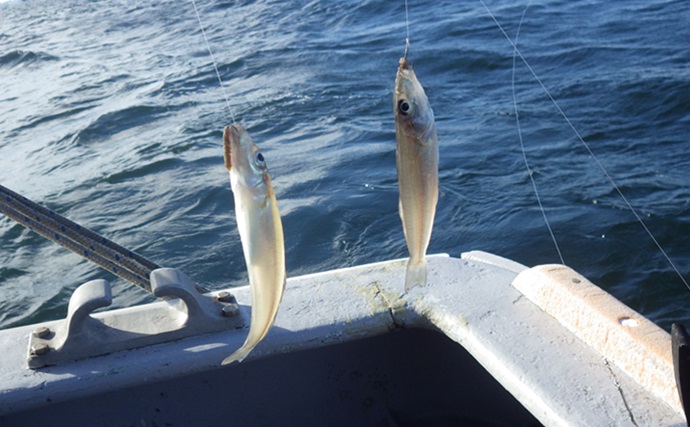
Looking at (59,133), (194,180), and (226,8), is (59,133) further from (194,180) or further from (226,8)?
(226,8)

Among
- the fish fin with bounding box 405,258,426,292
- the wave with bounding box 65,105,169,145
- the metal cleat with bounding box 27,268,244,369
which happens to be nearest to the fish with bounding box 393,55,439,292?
the fish fin with bounding box 405,258,426,292

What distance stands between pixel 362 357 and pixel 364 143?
6.13 meters

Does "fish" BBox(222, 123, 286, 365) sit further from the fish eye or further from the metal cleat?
the metal cleat

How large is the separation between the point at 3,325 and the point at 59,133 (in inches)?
225

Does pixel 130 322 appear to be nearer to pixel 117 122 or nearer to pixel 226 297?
pixel 226 297

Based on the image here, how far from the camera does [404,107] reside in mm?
1541

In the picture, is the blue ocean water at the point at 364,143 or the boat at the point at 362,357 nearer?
the boat at the point at 362,357

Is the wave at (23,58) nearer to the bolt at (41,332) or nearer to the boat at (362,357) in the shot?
the bolt at (41,332)

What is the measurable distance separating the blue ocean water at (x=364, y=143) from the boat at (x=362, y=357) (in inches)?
112

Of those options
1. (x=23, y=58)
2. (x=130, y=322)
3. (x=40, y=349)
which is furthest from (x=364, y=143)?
(x=23, y=58)

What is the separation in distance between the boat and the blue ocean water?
2852 millimetres

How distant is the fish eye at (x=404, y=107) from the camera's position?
154 centimetres

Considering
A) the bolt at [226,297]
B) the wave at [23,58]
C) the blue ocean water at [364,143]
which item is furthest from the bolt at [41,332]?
the wave at [23,58]

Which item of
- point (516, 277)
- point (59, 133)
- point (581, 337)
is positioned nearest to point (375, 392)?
point (516, 277)
